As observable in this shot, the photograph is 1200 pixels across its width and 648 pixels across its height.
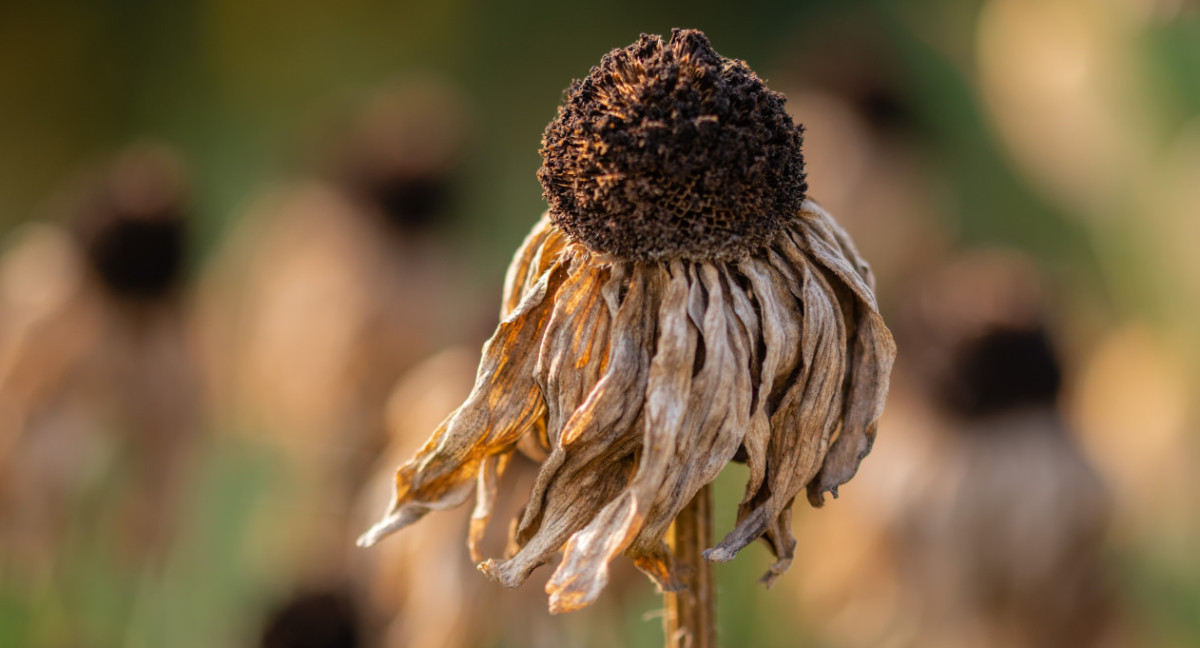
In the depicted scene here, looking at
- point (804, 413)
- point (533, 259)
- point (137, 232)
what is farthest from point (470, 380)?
point (804, 413)

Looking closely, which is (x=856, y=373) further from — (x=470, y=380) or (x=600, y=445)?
(x=470, y=380)

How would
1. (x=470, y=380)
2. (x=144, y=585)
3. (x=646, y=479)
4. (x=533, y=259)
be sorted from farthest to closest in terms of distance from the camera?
(x=144, y=585) < (x=470, y=380) < (x=533, y=259) < (x=646, y=479)

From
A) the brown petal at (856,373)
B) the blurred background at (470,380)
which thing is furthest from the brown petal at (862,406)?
the blurred background at (470,380)

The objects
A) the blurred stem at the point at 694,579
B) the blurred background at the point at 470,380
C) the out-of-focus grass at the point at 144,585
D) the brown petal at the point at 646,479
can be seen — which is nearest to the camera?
the brown petal at the point at 646,479

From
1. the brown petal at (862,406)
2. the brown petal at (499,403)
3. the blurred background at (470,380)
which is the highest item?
the brown petal at (862,406)

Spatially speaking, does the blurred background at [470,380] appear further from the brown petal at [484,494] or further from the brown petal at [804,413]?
the brown petal at [804,413]

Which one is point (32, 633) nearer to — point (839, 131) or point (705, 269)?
point (705, 269)

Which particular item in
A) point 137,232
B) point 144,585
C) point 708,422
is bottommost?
point 144,585
